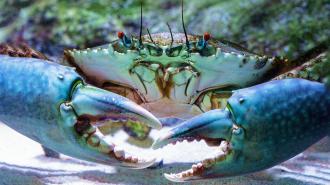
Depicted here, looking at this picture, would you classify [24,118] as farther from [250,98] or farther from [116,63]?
[250,98]

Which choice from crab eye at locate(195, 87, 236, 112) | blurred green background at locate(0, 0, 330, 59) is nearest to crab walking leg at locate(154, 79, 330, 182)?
crab eye at locate(195, 87, 236, 112)

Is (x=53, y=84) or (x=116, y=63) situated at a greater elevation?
(x=116, y=63)

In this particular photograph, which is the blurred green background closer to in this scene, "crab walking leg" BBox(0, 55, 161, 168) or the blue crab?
the blue crab

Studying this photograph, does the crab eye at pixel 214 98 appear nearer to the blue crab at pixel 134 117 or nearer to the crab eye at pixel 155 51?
the crab eye at pixel 155 51

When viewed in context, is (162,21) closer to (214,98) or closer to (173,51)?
(214,98)

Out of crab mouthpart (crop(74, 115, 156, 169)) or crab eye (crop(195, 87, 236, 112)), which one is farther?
crab eye (crop(195, 87, 236, 112))

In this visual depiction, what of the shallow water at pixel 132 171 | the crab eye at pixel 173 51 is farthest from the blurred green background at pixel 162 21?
the crab eye at pixel 173 51

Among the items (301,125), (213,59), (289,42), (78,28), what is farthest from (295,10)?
(301,125)

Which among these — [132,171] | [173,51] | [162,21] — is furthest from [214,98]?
[162,21]
